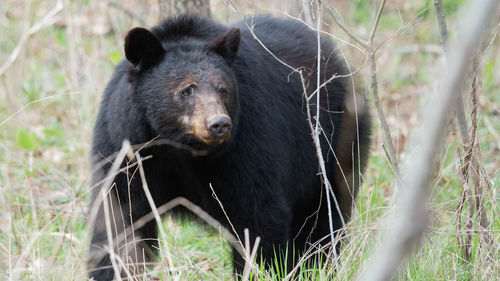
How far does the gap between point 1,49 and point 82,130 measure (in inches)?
119

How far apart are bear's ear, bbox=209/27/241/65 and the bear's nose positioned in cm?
63

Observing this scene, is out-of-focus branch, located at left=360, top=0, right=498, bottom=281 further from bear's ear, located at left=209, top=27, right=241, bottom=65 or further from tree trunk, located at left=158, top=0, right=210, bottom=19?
tree trunk, located at left=158, top=0, right=210, bottom=19

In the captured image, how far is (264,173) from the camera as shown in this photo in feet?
13.4

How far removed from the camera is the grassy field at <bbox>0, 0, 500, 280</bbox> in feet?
12.4

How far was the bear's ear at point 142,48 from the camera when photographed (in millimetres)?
3715

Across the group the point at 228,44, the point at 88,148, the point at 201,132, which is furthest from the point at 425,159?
the point at 88,148

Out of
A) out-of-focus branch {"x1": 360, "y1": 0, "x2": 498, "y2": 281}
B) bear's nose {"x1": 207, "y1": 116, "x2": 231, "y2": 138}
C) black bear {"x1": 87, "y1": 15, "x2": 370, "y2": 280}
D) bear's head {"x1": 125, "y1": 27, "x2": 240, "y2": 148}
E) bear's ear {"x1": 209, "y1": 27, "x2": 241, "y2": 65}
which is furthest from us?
bear's ear {"x1": 209, "y1": 27, "x2": 241, "y2": 65}

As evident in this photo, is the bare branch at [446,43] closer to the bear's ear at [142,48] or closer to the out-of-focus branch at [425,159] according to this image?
the bear's ear at [142,48]

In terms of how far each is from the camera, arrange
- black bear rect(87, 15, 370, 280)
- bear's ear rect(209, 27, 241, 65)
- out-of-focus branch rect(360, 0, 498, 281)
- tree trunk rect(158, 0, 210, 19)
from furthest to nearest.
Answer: tree trunk rect(158, 0, 210, 19), bear's ear rect(209, 27, 241, 65), black bear rect(87, 15, 370, 280), out-of-focus branch rect(360, 0, 498, 281)

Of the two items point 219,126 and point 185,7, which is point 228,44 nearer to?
point 219,126

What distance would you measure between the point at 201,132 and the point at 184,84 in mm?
354

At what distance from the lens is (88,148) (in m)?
6.11

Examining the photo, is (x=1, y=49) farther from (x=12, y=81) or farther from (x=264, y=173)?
(x=264, y=173)

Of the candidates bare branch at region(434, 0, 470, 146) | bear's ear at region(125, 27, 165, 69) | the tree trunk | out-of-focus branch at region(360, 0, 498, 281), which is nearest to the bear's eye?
bear's ear at region(125, 27, 165, 69)
